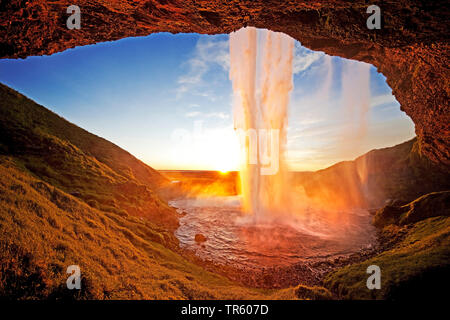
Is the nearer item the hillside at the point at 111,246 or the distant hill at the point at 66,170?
the hillside at the point at 111,246

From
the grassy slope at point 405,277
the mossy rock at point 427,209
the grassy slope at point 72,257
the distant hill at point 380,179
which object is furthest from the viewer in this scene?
the distant hill at point 380,179

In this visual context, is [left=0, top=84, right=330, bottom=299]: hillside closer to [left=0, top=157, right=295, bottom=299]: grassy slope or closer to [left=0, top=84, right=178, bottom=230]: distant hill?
[left=0, top=157, right=295, bottom=299]: grassy slope

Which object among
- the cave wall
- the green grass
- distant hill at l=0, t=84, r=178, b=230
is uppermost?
the cave wall

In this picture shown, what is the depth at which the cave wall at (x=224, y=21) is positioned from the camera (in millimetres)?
5914

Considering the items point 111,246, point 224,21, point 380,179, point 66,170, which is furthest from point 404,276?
point 380,179

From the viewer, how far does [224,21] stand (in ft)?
23.4

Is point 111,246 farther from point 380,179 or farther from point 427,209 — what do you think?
point 380,179

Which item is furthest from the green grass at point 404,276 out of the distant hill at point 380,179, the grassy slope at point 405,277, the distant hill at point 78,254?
the distant hill at point 380,179

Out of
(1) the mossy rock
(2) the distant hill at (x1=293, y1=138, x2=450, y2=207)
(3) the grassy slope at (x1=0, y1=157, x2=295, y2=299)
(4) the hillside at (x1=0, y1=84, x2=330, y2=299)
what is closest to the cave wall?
(3) the grassy slope at (x1=0, y1=157, x2=295, y2=299)

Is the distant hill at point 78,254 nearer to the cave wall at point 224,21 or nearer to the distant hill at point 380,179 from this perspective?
the cave wall at point 224,21

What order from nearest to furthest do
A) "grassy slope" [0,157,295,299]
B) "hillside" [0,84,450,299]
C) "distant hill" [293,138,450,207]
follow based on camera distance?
1. "grassy slope" [0,157,295,299]
2. "hillside" [0,84,450,299]
3. "distant hill" [293,138,450,207]

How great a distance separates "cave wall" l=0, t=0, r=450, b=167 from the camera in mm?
5914

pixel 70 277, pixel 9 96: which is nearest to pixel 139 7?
pixel 70 277

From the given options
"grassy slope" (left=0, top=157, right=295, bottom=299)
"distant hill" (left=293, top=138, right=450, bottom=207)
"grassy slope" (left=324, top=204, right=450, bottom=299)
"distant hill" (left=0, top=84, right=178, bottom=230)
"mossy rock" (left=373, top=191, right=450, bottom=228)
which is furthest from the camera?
"distant hill" (left=293, top=138, right=450, bottom=207)
